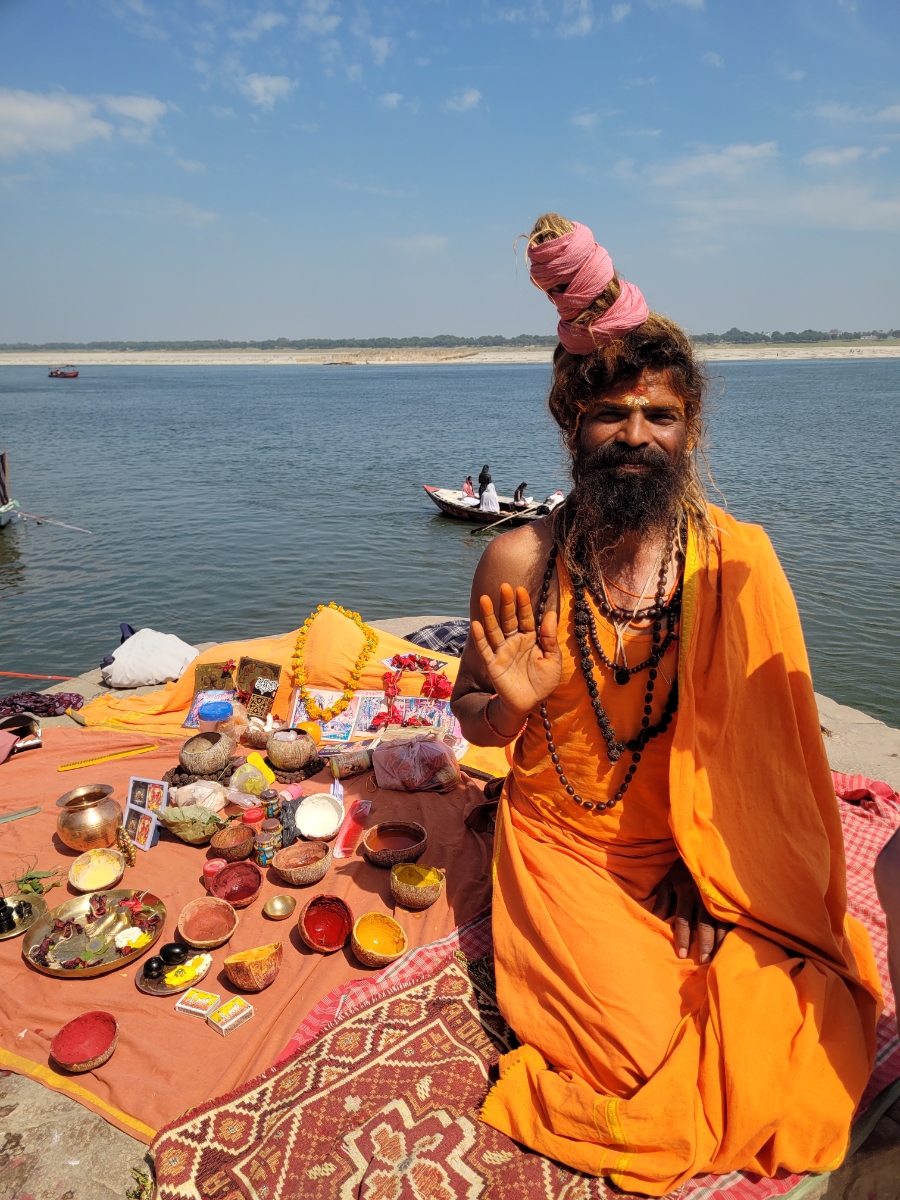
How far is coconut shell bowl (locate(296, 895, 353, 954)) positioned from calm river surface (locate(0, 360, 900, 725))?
7.44 feet

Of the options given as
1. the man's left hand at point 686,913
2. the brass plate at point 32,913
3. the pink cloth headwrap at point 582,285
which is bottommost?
the brass plate at point 32,913

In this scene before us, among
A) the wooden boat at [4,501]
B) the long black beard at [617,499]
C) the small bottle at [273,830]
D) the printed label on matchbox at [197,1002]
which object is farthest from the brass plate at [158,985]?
the wooden boat at [4,501]

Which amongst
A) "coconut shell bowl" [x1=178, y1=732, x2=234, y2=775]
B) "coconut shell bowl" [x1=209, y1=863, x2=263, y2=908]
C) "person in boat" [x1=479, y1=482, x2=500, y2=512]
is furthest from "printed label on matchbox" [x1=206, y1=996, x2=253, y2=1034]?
"person in boat" [x1=479, y1=482, x2=500, y2=512]

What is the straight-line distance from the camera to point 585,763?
2850mm

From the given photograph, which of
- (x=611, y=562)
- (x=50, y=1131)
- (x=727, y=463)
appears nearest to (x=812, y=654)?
(x=611, y=562)

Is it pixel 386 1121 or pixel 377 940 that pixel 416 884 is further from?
pixel 386 1121

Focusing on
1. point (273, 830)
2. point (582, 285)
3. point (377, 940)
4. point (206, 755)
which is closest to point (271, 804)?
point (273, 830)

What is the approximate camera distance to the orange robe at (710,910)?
219 centimetres

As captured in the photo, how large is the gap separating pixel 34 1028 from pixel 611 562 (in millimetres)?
3041

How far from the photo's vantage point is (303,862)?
Result: 397 centimetres

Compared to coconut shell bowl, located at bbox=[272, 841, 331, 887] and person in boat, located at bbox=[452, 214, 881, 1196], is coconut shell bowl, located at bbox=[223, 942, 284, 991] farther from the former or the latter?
person in boat, located at bbox=[452, 214, 881, 1196]

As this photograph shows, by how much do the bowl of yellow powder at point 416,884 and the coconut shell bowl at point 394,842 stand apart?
0.44 ft

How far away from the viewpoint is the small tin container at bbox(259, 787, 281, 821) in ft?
14.2

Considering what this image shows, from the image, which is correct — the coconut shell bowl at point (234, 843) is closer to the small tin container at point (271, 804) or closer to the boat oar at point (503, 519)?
the small tin container at point (271, 804)
